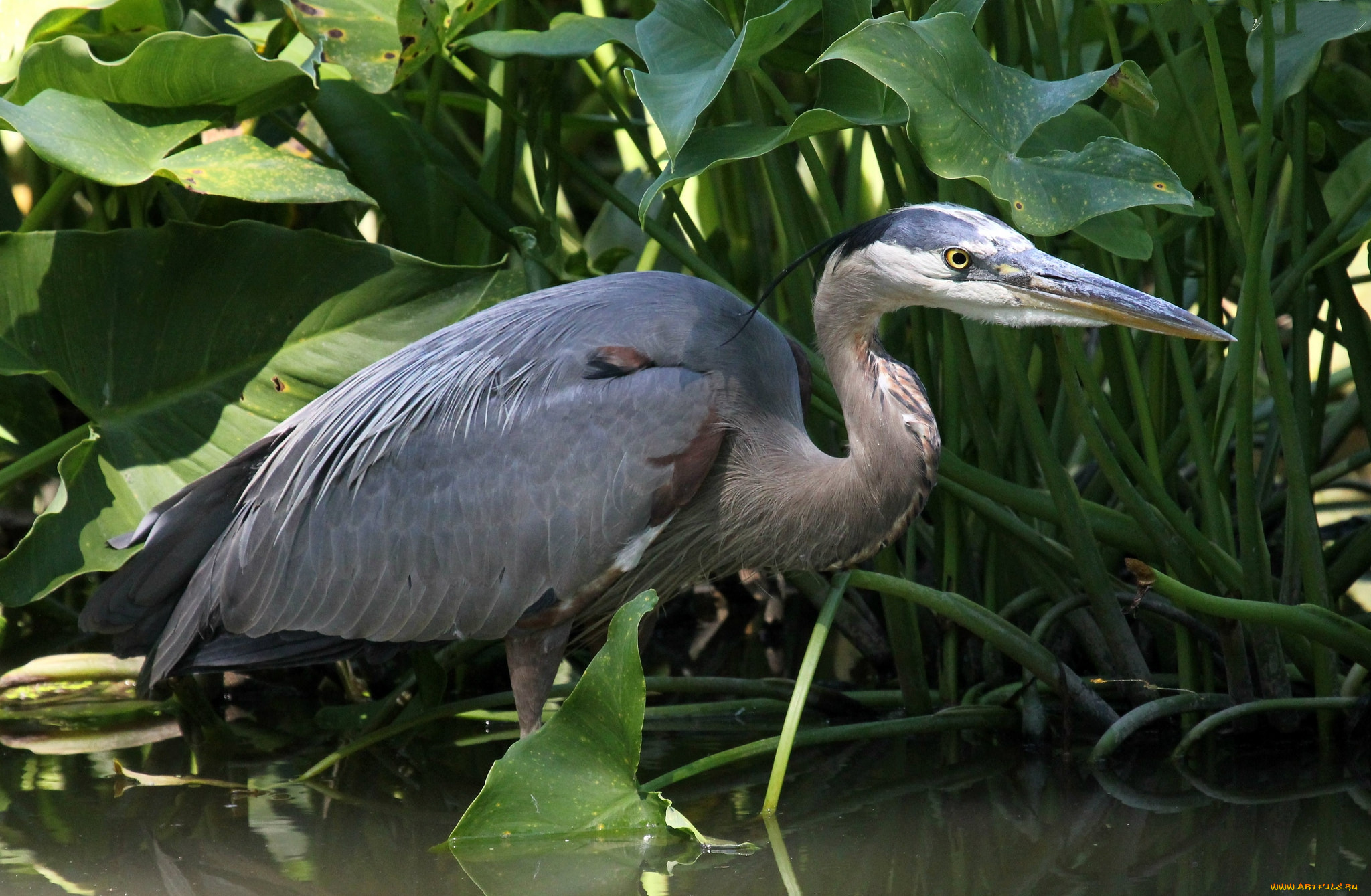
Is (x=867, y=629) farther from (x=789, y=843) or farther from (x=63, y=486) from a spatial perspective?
(x=63, y=486)

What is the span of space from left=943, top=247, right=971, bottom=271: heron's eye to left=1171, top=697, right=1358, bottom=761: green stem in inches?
43.7

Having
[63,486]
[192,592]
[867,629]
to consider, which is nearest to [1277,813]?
[867,629]

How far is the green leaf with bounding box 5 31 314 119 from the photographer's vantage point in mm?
2863

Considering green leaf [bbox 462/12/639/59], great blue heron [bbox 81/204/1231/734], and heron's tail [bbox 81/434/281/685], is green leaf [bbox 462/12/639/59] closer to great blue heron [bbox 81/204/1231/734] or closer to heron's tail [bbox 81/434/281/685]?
great blue heron [bbox 81/204/1231/734]

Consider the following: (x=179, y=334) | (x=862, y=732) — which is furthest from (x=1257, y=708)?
(x=179, y=334)

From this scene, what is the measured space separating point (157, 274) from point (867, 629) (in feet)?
6.67

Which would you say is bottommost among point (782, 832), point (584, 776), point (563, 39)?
point (782, 832)

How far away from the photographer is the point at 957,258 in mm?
2461

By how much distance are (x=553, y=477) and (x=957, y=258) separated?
930mm

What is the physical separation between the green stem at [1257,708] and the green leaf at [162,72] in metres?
2.46

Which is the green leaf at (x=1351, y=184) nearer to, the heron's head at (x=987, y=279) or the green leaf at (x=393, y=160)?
the heron's head at (x=987, y=279)

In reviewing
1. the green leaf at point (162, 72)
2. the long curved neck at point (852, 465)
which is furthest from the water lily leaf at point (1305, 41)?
the green leaf at point (162, 72)

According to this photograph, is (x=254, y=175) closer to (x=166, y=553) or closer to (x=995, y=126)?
(x=166, y=553)

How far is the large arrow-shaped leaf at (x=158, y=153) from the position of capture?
2.73m
